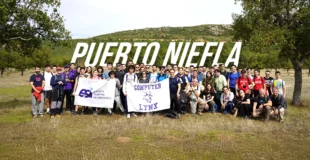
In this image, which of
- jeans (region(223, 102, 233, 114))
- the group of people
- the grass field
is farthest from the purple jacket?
jeans (region(223, 102, 233, 114))

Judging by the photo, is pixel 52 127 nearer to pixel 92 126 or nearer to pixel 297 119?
pixel 92 126

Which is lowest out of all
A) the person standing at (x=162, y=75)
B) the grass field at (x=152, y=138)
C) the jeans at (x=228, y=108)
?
the grass field at (x=152, y=138)

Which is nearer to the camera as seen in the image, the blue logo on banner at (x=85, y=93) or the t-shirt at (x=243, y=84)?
the t-shirt at (x=243, y=84)

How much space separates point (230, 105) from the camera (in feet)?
47.0

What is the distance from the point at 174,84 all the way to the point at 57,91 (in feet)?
19.0

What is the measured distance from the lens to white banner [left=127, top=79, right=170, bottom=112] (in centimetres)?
1370

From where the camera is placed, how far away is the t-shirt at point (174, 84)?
13.6 meters

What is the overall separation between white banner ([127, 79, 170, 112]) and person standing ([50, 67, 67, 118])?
3.33 m

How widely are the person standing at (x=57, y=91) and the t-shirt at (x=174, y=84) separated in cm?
530

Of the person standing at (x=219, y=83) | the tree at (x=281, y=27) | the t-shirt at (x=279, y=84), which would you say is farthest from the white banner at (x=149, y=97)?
the tree at (x=281, y=27)

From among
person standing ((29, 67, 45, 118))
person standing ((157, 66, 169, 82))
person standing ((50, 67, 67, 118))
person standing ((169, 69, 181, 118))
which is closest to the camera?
person standing ((29, 67, 45, 118))

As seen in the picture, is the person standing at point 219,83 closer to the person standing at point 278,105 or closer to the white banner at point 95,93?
the person standing at point 278,105

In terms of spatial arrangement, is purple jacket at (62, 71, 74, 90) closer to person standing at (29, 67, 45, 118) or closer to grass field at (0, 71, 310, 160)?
person standing at (29, 67, 45, 118)

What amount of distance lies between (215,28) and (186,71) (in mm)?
180478
